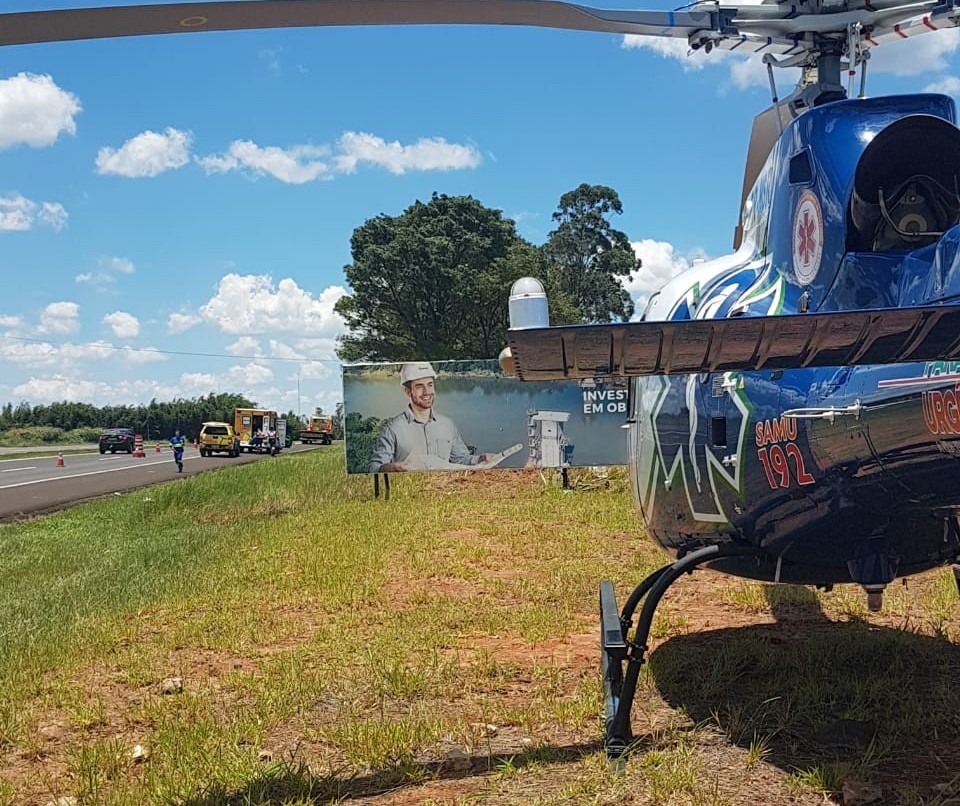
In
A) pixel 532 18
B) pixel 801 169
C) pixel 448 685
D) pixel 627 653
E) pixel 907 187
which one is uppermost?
pixel 532 18

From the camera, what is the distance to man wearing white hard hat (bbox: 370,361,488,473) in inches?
765

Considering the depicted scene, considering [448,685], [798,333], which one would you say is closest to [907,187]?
[798,333]

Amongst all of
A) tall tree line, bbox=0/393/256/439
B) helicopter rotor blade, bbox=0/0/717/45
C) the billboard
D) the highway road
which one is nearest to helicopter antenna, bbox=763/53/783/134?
helicopter rotor blade, bbox=0/0/717/45

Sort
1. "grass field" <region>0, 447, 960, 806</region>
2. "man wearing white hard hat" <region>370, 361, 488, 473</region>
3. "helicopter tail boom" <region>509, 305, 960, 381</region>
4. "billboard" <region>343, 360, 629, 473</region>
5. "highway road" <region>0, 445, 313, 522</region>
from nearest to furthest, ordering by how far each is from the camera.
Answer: "helicopter tail boom" <region>509, 305, 960, 381</region> < "grass field" <region>0, 447, 960, 806</region> < "billboard" <region>343, 360, 629, 473</region> < "man wearing white hard hat" <region>370, 361, 488, 473</region> < "highway road" <region>0, 445, 313, 522</region>

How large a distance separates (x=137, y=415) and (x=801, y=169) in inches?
4148

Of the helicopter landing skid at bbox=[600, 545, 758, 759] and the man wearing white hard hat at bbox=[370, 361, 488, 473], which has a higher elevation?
the man wearing white hard hat at bbox=[370, 361, 488, 473]

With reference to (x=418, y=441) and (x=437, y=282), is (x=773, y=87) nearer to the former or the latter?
(x=418, y=441)

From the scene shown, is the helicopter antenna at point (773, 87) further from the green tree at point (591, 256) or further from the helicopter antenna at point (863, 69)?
the green tree at point (591, 256)

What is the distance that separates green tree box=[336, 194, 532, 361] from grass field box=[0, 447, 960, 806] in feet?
118

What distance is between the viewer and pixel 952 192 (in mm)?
4047

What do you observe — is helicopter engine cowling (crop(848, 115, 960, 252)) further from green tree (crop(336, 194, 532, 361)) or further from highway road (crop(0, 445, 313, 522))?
green tree (crop(336, 194, 532, 361))

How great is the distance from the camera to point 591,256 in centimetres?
5797

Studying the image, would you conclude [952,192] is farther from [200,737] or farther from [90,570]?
[90,570]

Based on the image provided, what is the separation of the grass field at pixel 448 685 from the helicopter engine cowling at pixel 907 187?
253 cm
